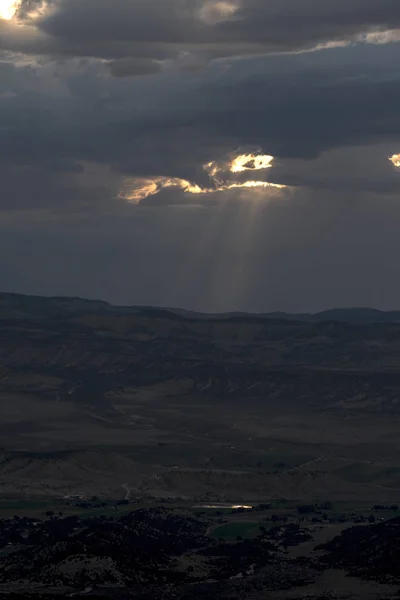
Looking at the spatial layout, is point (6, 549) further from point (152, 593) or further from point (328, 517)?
point (328, 517)

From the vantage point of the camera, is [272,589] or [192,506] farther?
[192,506]

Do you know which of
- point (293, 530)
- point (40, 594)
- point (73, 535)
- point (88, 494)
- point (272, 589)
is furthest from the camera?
point (88, 494)

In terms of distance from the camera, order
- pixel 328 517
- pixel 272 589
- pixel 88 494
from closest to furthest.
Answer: pixel 272 589, pixel 328 517, pixel 88 494

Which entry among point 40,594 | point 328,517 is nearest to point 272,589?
point 40,594

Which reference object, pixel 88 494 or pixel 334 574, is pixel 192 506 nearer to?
pixel 88 494

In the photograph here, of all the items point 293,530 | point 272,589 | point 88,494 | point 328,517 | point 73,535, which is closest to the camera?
point 272,589

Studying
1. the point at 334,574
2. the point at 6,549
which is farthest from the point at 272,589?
the point at 6,549

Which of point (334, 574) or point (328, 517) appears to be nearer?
point (334, 574)

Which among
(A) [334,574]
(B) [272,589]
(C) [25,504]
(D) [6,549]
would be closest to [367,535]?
(A) [334,574]

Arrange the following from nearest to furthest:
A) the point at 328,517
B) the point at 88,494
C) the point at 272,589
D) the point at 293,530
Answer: the point at 272,589 → the point at 293,530 → the point at 328,517 → the point at 88,494
